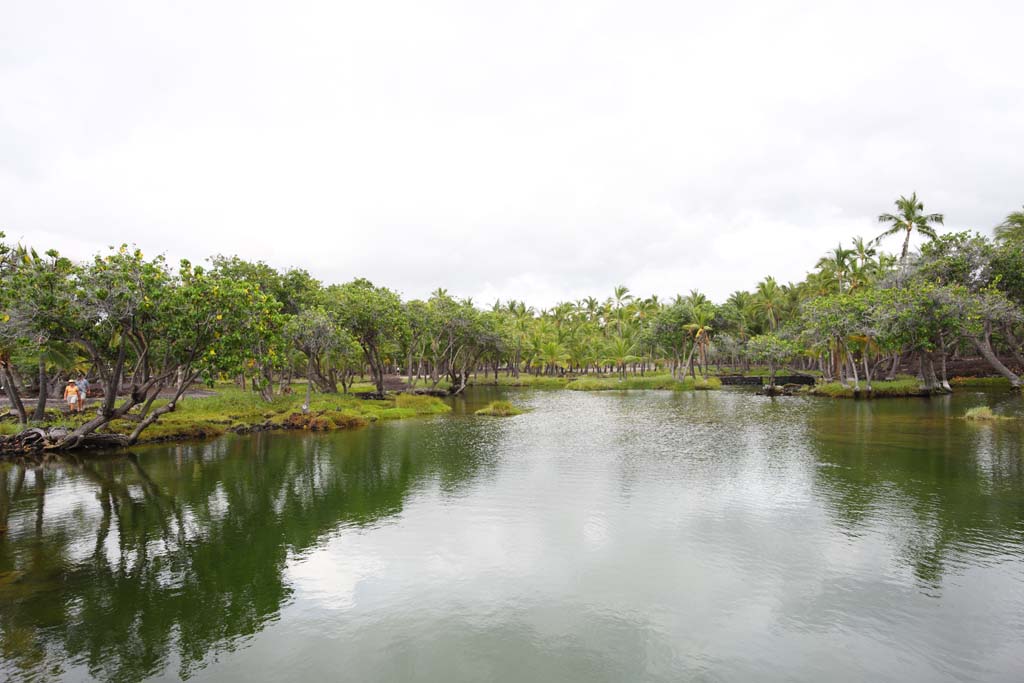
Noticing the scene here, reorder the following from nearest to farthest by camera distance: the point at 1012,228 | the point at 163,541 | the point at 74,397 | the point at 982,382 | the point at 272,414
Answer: the point at 163,541, the point at 74,397, the point at 272,414, the point at 1012,228, the point at 982,382

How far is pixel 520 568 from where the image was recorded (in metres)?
12.9

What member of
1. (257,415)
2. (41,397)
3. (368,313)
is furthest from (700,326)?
(41,397)

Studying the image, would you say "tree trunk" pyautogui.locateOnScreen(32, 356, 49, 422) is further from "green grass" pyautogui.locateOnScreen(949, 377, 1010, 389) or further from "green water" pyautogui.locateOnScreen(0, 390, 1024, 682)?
"green grass" pyautogui.locateOnScreen(949, 377, 1010, 389)

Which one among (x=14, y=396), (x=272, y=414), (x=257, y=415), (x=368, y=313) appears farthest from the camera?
(x=368, y=313)

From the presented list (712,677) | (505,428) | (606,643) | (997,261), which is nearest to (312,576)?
(606,643)

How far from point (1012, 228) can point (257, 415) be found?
74454 millimetres

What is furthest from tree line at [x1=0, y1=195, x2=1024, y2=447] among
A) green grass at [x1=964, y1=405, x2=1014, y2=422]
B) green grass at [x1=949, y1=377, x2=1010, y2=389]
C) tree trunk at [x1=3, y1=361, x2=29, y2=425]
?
green grass at [x1=964, y1=405, x2=1014, y2=422]

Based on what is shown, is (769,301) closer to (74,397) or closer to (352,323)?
(352,323)

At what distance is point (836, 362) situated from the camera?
2926 inches

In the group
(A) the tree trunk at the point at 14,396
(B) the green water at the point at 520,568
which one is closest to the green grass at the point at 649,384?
(B) the green water at the point at 520,568

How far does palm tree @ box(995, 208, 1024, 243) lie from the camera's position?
5144 centimetres

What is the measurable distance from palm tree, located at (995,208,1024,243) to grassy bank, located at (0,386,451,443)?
58.7 metres

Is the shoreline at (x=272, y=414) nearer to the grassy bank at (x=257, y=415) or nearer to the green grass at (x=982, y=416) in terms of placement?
the grassy bank at (x=257, y=415)

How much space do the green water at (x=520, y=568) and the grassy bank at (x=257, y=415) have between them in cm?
660
